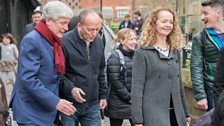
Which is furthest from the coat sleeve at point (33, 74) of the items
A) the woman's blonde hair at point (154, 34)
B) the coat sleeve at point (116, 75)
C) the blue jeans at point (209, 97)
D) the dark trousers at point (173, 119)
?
the blue jeans at point (209, 97)

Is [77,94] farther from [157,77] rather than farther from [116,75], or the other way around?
[116,75]

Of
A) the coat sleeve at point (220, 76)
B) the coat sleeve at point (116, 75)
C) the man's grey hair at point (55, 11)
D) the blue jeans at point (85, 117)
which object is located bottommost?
the blue jeans at point (85, 117)

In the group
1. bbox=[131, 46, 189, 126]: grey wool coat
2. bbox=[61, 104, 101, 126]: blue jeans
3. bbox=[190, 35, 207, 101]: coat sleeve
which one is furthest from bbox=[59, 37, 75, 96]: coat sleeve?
bbox=[190, 35, 207, 101]: coat sleeve

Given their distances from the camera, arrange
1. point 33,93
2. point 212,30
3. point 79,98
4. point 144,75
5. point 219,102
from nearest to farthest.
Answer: point 219,102
point 33,93
point 144,75
point 79,98
point 212,30

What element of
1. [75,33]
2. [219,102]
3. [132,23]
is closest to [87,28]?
[75,33]

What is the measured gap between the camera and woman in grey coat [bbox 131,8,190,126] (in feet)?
15.4

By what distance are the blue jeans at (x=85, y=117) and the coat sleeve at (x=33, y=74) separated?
1.01 m

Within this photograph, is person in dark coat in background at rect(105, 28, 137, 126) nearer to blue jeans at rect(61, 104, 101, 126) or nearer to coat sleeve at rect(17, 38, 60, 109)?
blue jeans at rect(61, 104, 101, 126)

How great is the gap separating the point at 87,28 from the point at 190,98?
3224 millimetres

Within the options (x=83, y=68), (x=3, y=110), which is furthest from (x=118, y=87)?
(x=3, y=110)

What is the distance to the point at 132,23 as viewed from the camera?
801 inches

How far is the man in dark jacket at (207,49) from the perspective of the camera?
545cm

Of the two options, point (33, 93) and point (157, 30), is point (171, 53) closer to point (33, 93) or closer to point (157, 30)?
point (157, 30)

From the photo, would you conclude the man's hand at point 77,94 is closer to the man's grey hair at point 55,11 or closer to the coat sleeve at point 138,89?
the coat sleeve at point 138,89
